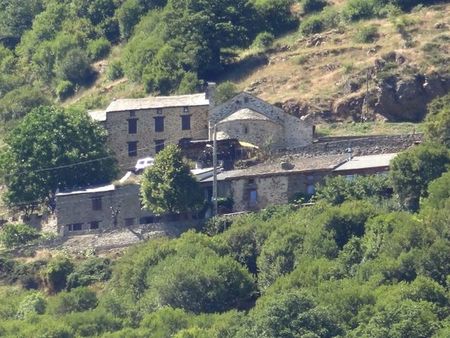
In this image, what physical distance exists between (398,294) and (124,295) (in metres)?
12.9

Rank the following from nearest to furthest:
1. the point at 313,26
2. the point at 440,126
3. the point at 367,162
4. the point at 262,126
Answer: the point at 440,126 < the point at 367,162 < the point at 262,126 < the point at 313,26

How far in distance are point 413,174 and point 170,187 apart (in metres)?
10.4

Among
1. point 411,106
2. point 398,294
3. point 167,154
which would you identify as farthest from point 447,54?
point 398,294

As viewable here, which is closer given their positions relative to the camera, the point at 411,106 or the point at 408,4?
the point at 411,106

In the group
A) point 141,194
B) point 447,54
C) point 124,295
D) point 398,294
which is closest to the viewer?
point 398,294

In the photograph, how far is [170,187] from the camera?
355 feet

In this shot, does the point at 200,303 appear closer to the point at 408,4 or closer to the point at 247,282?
the point at 247,282

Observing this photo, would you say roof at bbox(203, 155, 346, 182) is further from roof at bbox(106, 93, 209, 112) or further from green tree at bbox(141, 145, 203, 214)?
roof at bbox(106, 93, 209, 112)

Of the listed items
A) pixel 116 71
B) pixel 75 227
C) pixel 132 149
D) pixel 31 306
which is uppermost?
pixel 116 71

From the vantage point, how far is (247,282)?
335ft

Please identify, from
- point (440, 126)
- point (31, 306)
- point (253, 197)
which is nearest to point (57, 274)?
point (31, 306)

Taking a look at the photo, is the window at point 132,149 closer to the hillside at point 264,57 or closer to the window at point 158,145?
the window at point 158,145

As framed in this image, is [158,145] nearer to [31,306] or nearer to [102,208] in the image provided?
[102,208]

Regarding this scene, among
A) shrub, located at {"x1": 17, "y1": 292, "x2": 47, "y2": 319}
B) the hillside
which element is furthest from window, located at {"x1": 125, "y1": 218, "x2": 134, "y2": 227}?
the hillside
